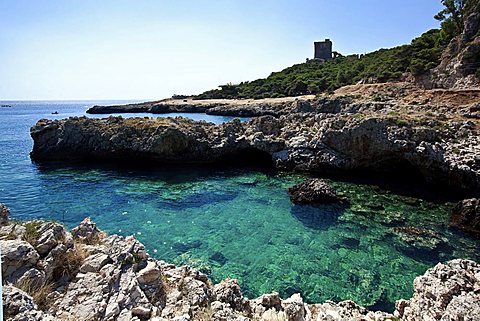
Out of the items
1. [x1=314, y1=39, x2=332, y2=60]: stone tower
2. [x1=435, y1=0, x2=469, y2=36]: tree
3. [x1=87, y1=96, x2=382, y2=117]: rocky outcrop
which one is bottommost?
[x1=87, y1=96, x2=382, y2=117]: rocky outcrop

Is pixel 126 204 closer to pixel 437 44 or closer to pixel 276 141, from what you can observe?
pixel 276 141

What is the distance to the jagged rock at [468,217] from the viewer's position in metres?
14.7

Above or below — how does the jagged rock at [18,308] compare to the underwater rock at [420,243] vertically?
above

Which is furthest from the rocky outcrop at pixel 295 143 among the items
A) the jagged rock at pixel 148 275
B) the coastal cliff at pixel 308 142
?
the jagged rock at pixel 148 275

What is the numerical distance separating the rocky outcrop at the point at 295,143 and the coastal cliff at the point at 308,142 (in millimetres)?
60

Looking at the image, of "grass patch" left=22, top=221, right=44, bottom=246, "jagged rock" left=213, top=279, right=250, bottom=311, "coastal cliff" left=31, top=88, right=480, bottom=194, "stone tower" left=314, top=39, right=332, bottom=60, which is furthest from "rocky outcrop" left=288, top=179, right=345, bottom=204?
"stone tower" left=314, top=39, right=332, bottom=60

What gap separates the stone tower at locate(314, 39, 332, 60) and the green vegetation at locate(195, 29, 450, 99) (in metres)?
13.3

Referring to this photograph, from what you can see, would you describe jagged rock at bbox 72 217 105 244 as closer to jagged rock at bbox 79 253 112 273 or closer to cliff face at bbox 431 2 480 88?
jagged rock at bbox 79 253 112 273

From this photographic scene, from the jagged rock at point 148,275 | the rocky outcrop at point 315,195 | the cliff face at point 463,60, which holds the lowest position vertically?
the rocky outcrop at point 315,195

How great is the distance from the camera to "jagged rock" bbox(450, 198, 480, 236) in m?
14.7

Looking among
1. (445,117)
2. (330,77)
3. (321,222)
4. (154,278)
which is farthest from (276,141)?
(330,77)

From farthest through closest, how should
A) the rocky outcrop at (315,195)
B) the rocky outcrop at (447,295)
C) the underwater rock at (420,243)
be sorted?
the rocky outcrop at (315,195) → the underwater rock at (420,243) → the rocky outcrop at (447,295)

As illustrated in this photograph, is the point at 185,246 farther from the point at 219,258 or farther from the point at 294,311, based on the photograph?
the point at 294,311

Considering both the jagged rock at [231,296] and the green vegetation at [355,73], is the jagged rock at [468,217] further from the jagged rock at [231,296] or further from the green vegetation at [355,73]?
→ the green vegetation at [355,73]
